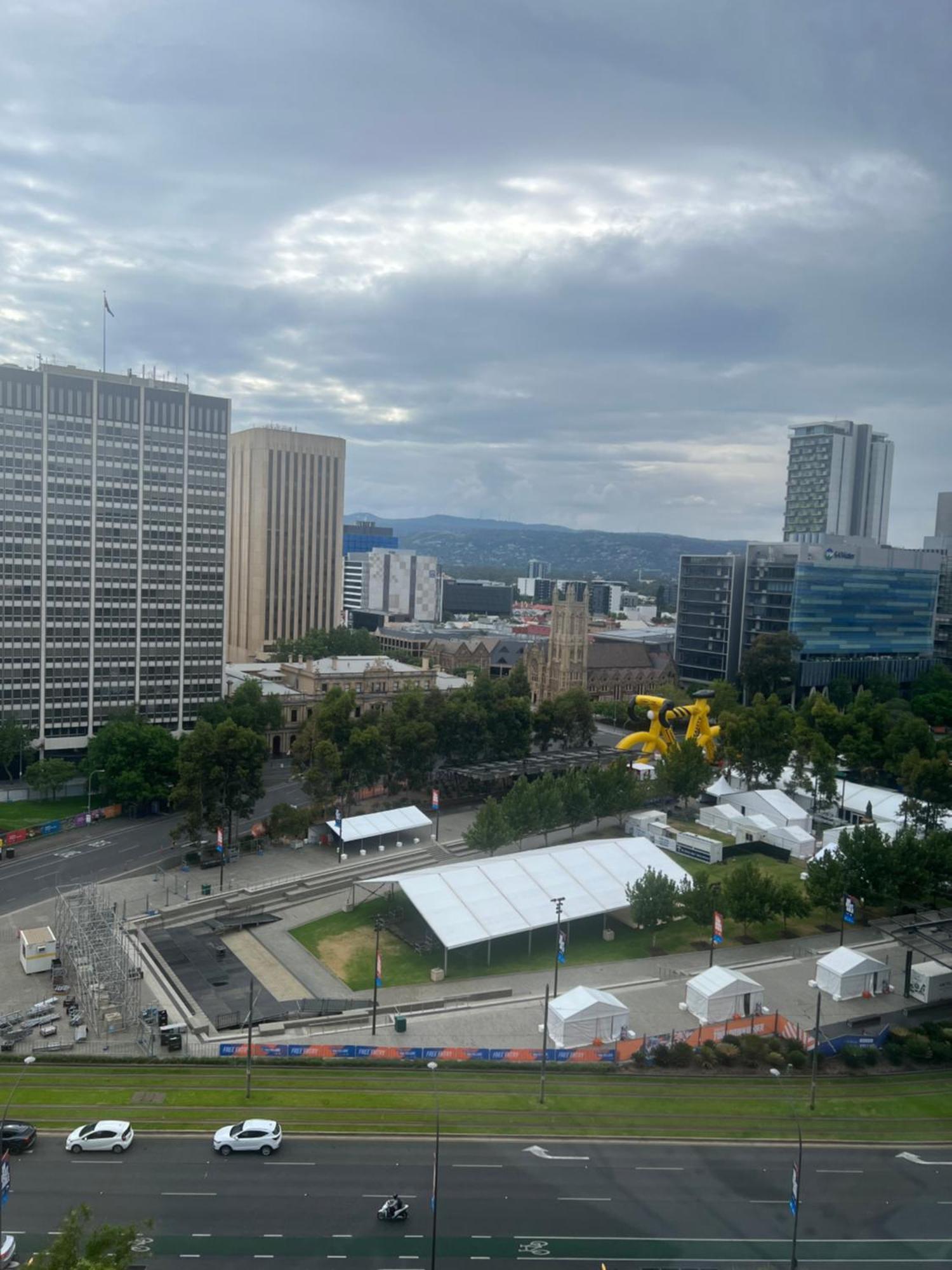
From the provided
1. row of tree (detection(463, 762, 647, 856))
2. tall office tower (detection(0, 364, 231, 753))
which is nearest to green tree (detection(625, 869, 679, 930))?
row of tree (detection(463, 762, 647, 856))

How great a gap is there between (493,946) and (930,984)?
28.5m

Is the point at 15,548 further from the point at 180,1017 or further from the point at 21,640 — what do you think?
the point at 180,1017

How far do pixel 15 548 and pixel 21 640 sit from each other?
34.6 ft

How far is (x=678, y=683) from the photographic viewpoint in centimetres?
19538

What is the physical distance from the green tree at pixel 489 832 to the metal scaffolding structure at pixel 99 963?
28.5 meters

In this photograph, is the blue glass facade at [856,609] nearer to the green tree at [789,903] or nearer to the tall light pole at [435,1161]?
the green tree at [789,903]

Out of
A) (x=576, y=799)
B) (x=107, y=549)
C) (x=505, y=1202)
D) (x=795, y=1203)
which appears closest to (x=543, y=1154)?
(x=505, y=1202)

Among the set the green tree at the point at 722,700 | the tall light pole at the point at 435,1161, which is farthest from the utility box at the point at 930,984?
the green tree at the point at 722,700

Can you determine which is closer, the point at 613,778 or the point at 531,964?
the point at 531,964

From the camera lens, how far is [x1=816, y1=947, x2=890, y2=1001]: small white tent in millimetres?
60562

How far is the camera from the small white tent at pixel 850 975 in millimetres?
60562

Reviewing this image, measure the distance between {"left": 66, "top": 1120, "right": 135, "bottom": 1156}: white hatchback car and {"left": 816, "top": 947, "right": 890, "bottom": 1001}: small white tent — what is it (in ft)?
137

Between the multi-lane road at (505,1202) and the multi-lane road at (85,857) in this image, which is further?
the multi-lane road at (85,857)

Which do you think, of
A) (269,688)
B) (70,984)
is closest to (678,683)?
(269,688)
